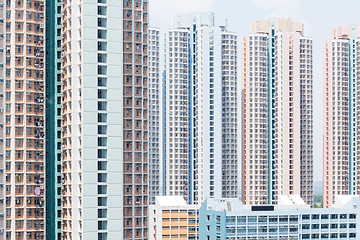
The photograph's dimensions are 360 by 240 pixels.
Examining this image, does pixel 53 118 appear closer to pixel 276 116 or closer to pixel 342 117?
pixel 276 116

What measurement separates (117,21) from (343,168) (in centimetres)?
7359

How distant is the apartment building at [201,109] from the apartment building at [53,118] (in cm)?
4527

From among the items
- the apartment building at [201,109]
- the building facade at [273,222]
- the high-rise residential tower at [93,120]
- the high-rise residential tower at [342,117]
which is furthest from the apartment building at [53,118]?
the high-rise residential tower at [342,117]

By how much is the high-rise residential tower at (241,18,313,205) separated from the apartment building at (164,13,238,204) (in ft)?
15.8

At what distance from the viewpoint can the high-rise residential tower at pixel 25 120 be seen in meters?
56.6

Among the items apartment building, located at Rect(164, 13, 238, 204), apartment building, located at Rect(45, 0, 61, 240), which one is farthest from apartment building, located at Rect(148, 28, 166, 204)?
apartment building, located at Rect(45, 0, 61, 240)

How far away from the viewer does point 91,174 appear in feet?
159

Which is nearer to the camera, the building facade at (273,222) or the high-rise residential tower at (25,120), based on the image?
the high-rise residential tower at (25,120)

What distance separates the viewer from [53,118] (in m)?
57.2

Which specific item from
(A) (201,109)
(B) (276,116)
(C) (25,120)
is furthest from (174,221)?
(B) (276,116)

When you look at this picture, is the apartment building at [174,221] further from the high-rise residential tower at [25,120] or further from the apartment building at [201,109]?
the high-rise residential tower at [25,120]

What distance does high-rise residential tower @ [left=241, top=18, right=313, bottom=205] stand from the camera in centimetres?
10812

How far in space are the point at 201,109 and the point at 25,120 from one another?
156 ft

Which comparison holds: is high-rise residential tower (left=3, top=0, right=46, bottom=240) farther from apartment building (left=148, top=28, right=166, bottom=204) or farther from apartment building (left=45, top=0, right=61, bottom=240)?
apartment building (left=148, top=28, right=166, bottom=204)
